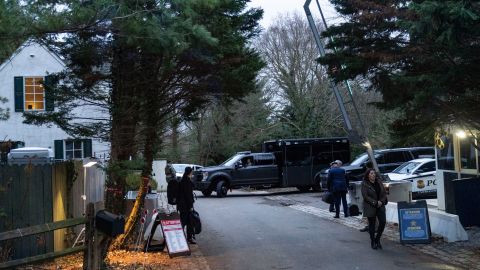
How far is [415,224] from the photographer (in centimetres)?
1188

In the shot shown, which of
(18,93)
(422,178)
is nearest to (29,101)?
(18,93)

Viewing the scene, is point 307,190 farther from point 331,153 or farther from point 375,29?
point 375,29

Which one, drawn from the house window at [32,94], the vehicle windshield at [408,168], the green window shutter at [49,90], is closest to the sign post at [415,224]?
the green window shutter at [49,90]

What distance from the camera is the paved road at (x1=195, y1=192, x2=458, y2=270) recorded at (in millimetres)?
10062

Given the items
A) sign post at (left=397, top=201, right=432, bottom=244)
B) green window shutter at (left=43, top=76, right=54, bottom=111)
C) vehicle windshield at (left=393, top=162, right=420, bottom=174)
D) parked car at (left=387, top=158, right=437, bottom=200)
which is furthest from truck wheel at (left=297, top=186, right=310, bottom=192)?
green window shutter at (left=43, top=76, right=54, bottom=111)

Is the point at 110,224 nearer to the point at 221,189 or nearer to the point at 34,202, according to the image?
the point at 34,202

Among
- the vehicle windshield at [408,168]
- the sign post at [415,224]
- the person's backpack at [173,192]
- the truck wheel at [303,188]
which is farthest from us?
the truck wheel at [303,188]

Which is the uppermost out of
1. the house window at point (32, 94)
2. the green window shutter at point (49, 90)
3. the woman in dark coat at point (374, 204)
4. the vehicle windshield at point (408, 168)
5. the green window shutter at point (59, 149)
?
the house window at point (32, 94)

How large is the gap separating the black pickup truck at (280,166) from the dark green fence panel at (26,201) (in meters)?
17.4

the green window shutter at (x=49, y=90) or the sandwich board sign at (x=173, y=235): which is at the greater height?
the green window shutter at (x=49, y=90)

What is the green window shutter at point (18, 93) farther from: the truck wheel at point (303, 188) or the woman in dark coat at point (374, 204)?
the woman in dark coat at point (374, 204)

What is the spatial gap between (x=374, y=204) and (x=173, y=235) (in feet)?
13.1

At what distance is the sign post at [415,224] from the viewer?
38.6 feet

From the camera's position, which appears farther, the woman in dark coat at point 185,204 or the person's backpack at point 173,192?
the person's backpack at point 173,192
